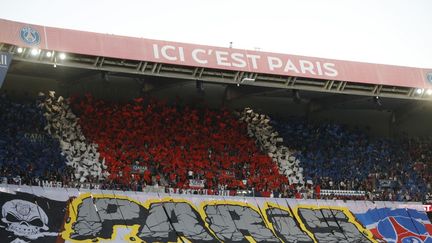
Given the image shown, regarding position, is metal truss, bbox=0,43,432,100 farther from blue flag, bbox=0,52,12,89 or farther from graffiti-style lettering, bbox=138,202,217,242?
graffiti-style lettering, bbox=138,202,217,242

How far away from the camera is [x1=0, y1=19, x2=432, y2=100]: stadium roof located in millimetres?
29438

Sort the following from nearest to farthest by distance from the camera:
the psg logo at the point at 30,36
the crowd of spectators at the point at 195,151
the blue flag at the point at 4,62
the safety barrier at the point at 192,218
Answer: the safety barrier at the point at 192,218, the blue flag at the point at 4,62, the psg logo at the point at 30,36, the crowd of spectators at the point at 195,151

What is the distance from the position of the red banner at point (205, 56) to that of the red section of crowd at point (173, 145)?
459 cm

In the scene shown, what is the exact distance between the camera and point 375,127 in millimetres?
41188

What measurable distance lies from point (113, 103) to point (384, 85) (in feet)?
45.2

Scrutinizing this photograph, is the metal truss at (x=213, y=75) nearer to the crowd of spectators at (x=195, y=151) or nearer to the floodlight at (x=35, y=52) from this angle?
the floodlight at (x=35, y=52)

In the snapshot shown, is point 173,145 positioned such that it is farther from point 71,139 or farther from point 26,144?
point 26,144

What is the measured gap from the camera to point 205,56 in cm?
3234

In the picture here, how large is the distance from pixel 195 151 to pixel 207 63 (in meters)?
4.79

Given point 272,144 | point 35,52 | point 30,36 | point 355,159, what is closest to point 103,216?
point 35,52

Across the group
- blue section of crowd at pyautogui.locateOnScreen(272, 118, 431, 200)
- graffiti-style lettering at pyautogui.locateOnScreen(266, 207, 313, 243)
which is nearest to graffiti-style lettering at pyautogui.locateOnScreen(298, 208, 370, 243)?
graffiti-style lettering at pyautogui.locateOnScreen(266, 207, 313, 243)

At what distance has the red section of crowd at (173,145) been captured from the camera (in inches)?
1288

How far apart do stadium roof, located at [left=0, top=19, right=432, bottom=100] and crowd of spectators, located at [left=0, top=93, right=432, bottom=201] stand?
364cm

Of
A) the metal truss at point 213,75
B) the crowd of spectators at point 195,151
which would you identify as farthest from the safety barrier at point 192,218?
the metal truss at point 213,75
